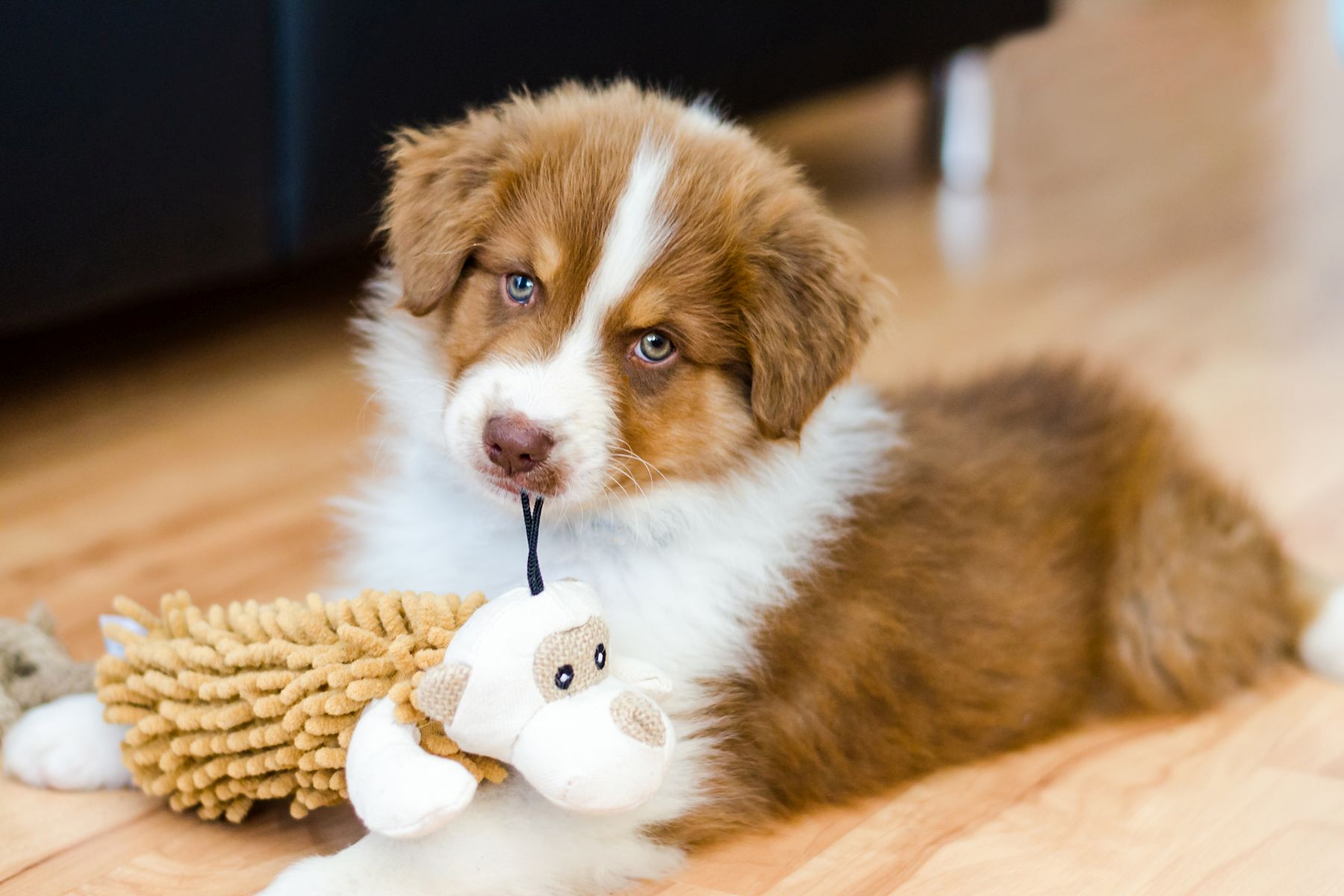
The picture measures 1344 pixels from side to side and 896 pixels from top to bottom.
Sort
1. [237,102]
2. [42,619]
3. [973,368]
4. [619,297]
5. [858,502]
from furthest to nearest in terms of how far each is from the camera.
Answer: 1. [973,368]
2. [237,102]
3. [42,619]
4. [858,502]
5. [619,297]

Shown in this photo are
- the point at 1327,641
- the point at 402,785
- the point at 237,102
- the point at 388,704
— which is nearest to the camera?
the point at 402,785

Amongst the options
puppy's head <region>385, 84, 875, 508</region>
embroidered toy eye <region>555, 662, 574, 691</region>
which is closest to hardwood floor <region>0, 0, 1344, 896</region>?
embroidered toy eye <region>555, 662, 574, 691</region>

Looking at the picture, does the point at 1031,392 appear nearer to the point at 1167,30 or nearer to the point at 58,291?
the point at 58,291

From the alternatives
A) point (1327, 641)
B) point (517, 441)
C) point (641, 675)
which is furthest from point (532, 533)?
point (1327, 641)

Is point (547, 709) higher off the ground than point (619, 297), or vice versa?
point (619, 297)

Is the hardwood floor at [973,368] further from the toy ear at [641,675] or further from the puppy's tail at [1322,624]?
the toy ear at [641,675]

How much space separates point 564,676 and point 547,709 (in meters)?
0.04

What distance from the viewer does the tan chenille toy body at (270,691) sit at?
1831 millimetres

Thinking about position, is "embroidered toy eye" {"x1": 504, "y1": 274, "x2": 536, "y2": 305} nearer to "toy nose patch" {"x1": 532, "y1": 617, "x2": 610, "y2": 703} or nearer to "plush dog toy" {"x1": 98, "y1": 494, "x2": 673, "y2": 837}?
"plush dog toy" {"x1": 98, "y1": 494, "x2": 673, "y2": 837}

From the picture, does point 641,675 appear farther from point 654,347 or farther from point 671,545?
point 654,347

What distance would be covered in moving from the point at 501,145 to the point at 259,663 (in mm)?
843

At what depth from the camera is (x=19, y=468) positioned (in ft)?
11.1

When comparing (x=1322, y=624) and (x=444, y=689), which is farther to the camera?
(x=1322, y=624)

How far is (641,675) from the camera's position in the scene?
74.4 inches
